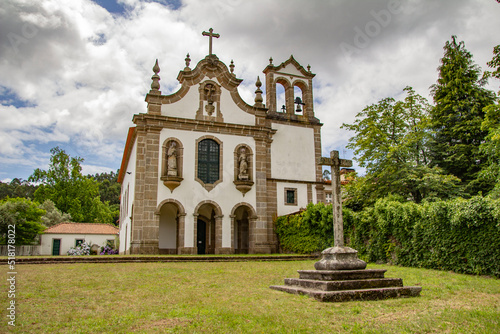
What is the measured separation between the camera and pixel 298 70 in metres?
28.7

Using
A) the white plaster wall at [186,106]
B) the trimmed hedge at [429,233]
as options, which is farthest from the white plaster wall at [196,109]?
the trimmed hedge at [429,233]

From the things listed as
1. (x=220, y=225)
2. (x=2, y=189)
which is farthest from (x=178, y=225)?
(x=2, y=189)

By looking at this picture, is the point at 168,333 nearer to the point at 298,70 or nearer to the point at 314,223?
the point at 314,223

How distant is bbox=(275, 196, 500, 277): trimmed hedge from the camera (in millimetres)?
11508

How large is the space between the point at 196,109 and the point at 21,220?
19982mm

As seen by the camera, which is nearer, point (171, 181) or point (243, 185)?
point (171, 181)

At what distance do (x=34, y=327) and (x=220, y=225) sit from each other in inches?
725

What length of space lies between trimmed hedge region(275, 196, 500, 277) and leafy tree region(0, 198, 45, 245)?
25.7m

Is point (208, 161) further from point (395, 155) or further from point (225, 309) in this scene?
point (225, 309)

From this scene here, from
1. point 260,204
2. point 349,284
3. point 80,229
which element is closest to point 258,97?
point 260,204

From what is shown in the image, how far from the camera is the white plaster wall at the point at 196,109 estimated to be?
23.9 meters

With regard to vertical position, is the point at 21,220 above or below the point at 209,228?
above

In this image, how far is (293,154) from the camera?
27078 mm

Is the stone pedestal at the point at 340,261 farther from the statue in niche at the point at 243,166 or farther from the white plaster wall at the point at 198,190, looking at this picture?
the statue in niche at the point at 243,166
